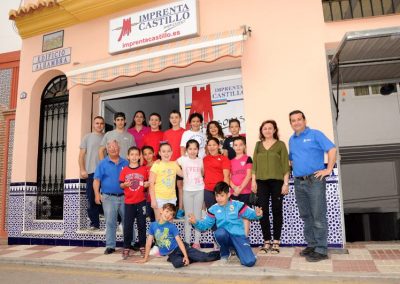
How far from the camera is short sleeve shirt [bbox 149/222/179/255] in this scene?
4320 millimetres

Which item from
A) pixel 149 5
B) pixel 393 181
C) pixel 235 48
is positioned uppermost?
pixel 149 5

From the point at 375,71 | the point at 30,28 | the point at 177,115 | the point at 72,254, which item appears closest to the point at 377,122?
the point at 375,71

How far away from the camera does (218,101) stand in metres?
6.65

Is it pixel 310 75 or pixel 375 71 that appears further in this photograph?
pixel 375 71

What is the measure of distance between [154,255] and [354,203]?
781 centimetres

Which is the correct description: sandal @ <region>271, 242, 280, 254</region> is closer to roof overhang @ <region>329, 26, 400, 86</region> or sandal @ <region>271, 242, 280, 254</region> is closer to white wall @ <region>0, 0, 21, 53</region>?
roof overhang @ <region>329, 26, 400, 86</region>

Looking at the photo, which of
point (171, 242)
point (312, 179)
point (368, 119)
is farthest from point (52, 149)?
point (368, 119)

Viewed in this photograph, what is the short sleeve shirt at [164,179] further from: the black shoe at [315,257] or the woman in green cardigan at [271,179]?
the black shoe at [315,257]

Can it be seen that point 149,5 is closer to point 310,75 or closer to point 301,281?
point 310,75

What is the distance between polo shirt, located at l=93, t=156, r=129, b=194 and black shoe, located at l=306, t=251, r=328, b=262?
297 cm

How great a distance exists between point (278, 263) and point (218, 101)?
3495mm

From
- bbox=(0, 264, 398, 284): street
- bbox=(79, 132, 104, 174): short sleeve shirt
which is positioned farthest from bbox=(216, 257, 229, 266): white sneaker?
bbox=(79, 132, 104, 174): short sleeve shirt

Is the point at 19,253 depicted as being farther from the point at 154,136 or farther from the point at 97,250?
the point at 154,136

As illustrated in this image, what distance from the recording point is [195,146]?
498 centimetres
